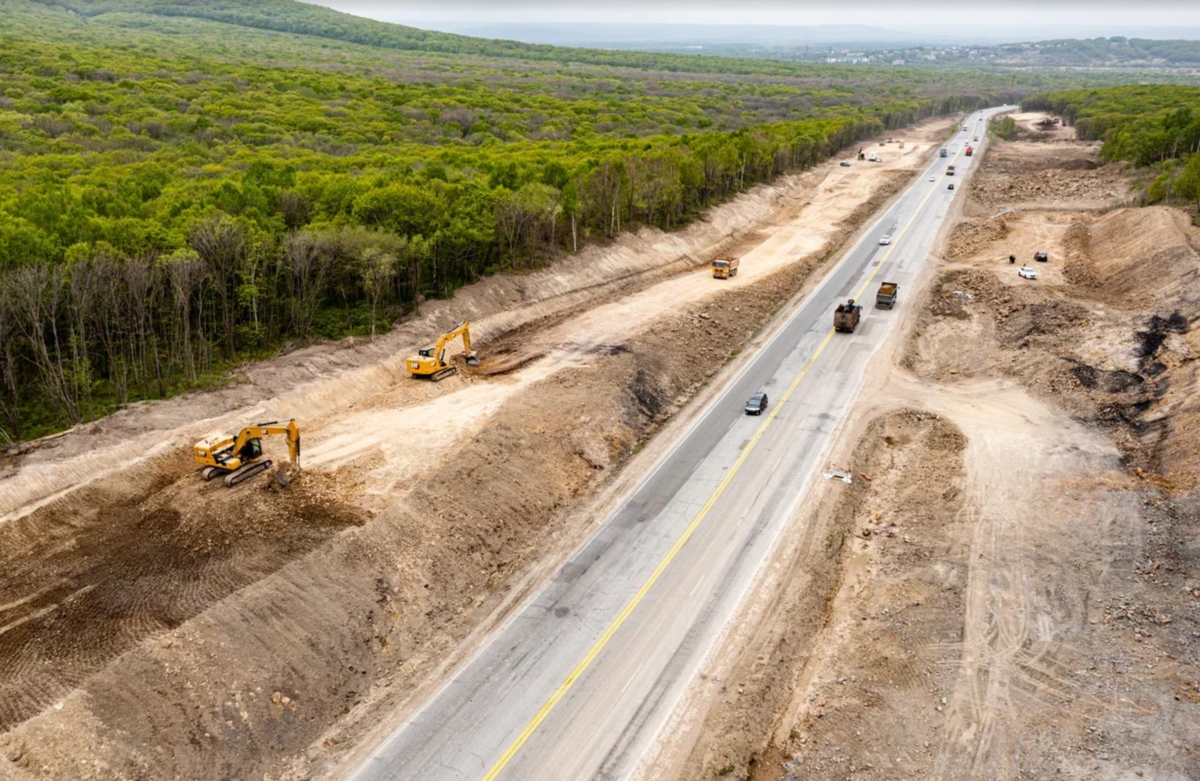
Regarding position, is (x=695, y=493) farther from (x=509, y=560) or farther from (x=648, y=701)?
(x=648, y=701)

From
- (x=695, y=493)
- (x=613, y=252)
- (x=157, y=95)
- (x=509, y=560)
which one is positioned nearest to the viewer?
(x=509, y=560)

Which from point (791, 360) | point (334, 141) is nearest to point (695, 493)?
point (791, 360)

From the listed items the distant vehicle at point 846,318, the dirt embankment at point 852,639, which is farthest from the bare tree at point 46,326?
the distant vehicle at point 846,318

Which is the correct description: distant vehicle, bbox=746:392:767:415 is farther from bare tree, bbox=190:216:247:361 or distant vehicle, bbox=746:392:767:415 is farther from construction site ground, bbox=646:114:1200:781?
bare tree, bbox=190:216:247:361

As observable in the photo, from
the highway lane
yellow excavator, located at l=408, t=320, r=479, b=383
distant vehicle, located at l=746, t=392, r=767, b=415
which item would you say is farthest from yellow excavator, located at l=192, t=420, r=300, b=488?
distant vehicle, located at l=746, t=392, r=767, b=415

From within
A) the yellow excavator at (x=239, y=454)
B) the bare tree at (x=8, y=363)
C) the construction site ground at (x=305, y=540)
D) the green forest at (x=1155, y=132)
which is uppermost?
the green forest at (x=1155, y=132)

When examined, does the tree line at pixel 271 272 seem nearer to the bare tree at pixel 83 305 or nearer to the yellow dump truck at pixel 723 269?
the bare tree at pixel 83 305
